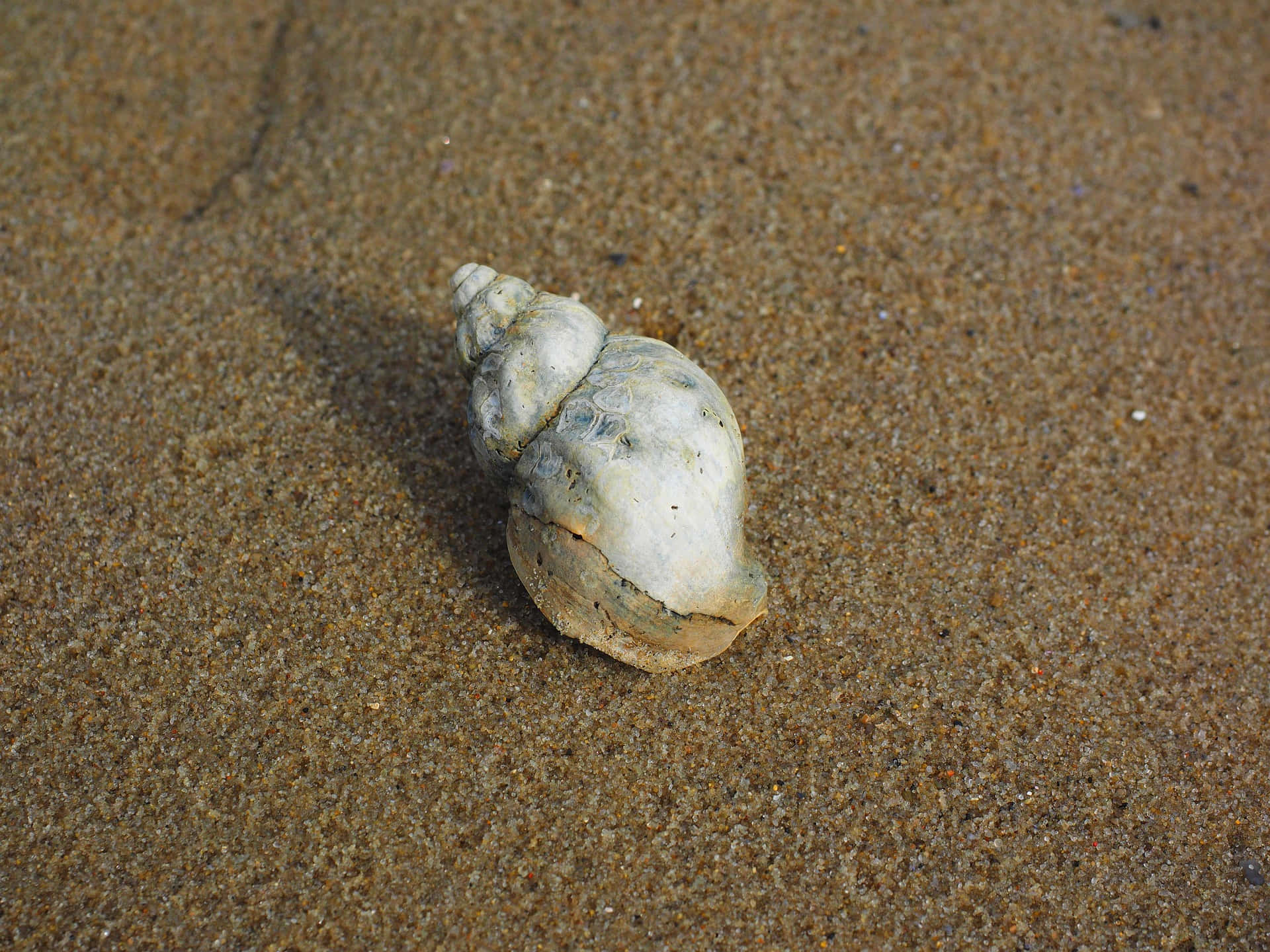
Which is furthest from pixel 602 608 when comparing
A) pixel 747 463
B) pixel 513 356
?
pixel 747 463

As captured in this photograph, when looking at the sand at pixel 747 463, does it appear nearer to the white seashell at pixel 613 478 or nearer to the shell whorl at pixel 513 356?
the white seashell at pixel 613 478

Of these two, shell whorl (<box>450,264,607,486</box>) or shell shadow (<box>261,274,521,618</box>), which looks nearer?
shell whorl (<box>450,264,607,486</box>)

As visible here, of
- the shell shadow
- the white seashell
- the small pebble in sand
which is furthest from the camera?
the shell shadow

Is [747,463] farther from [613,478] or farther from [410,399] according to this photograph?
[410,399]

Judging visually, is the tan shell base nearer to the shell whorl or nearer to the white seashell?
the white seashell

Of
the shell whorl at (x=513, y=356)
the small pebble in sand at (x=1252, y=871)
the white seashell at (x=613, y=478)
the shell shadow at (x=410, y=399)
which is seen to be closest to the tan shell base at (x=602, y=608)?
the white seashell at (x=613, y=478)

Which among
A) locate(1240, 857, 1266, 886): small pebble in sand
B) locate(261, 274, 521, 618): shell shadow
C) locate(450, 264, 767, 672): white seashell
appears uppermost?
locate(450, 264, 767, 672): white seashell

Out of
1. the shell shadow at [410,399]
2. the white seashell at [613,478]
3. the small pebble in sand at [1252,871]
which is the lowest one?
the shell shadow at [410,399]

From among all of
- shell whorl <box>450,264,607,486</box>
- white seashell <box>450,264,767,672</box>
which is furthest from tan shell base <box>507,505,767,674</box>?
shell whorl <box>450,264,607,486</box>
